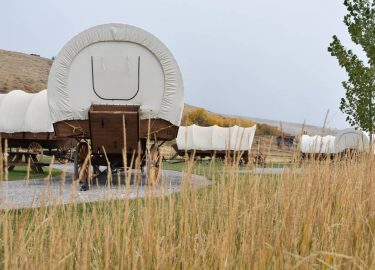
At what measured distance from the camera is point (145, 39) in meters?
10.1

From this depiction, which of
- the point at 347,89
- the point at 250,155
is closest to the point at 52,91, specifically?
the point at 250,155

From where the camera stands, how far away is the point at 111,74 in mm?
9922

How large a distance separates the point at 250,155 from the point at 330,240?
97 cm

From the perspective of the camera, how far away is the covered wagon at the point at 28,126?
48.9 ft

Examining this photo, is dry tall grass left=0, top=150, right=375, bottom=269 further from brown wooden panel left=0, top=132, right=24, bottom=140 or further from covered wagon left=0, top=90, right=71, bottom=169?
brown wooden panel left=0, top=132, right=24, bottom=140

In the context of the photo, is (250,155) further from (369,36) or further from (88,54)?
(369,36)

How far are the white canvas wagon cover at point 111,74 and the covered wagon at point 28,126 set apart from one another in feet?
15.9

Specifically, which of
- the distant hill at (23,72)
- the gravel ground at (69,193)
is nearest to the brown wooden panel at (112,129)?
the gravel ground at (69,193)

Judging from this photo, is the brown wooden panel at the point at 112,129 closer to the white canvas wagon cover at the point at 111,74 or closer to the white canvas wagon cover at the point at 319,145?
the white canvas wagon cover at the point at 111,74

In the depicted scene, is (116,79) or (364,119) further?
(364,119)

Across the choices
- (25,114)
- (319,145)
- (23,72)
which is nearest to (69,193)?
(319,145)

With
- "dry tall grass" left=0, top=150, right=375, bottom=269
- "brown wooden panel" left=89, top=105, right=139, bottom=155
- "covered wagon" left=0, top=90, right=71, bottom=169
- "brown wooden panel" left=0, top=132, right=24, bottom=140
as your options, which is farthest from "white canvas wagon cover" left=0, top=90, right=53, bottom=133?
"dry tall grass" left=0, top=150, right=375, bottom=269

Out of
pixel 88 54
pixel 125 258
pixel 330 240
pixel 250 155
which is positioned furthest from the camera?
pixel 88 54

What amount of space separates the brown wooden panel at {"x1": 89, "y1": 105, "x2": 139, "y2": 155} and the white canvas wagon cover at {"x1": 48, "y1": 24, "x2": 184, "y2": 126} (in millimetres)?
530
